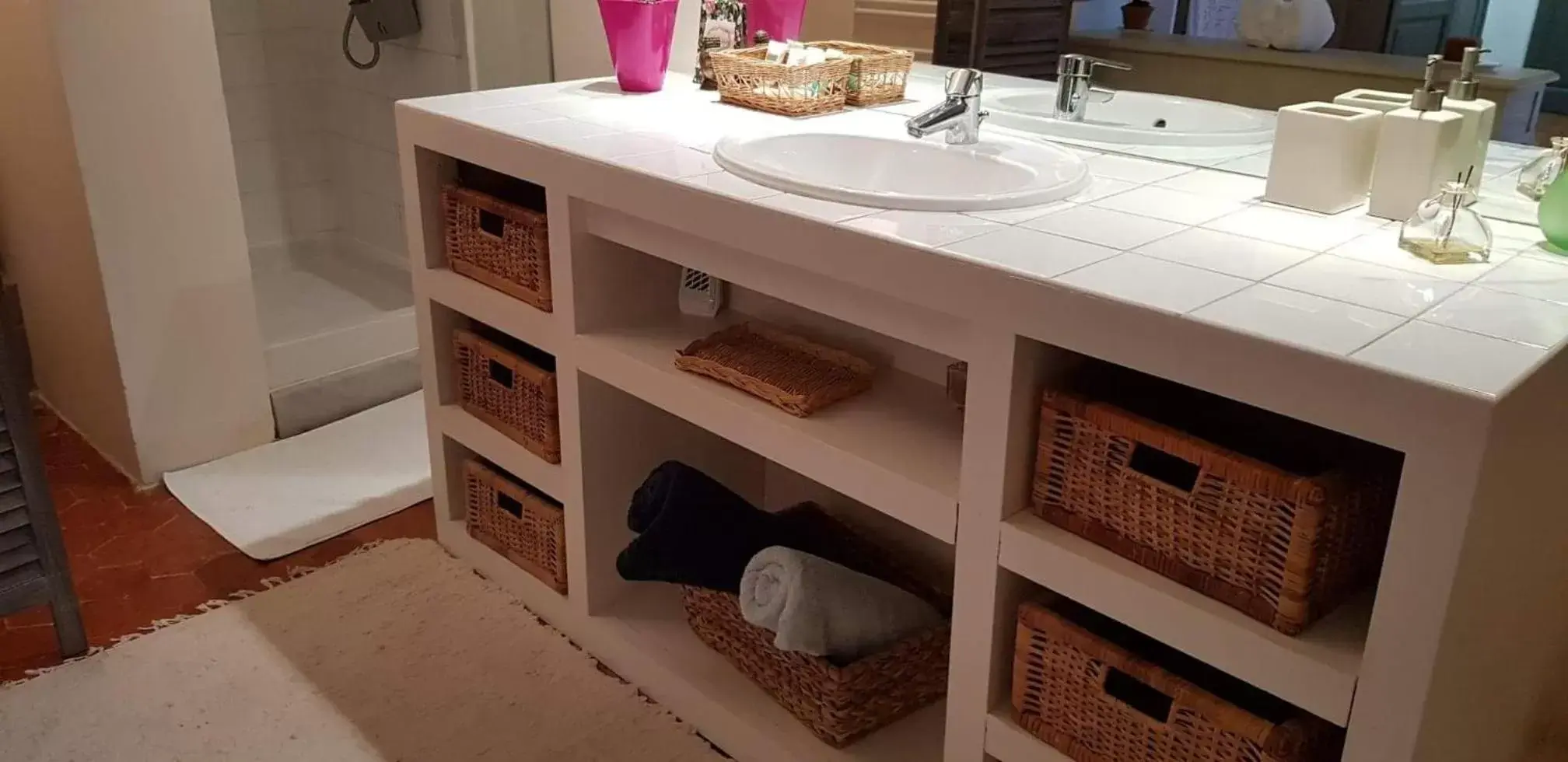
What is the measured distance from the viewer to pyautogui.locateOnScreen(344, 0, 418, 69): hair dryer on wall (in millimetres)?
3129

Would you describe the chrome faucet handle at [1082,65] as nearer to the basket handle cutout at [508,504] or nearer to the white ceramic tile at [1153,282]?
the white ceramic tile at [1153,282]

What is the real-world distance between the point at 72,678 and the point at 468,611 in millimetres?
632

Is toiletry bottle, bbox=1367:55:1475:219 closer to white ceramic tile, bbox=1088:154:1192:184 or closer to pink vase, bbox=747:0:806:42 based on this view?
white ceramic tile, bbox=1088:154:1192:184

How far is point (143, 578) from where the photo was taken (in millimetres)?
2283

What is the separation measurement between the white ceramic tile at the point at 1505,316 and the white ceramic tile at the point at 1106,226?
→ 310mm

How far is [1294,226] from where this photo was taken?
1.40 m

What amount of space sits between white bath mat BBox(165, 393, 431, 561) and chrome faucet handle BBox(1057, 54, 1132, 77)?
1.58 meters

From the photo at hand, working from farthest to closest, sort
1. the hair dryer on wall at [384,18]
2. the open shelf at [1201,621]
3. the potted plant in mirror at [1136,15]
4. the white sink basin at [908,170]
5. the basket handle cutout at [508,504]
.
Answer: the hair dryer on wall at [384,18]
the basket handle cutout at [508,504]
the potted plant in mirror at [1136,15]
the white sink basin at [908,170]
the open shelf at [1201,621]

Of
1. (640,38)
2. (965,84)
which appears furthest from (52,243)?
(965,84)

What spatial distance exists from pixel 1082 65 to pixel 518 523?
1.24 meters

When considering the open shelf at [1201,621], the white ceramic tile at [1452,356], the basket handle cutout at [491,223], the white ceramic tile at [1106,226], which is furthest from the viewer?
the basket handle cutout at [491,223]

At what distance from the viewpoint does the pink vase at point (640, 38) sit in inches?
84.4

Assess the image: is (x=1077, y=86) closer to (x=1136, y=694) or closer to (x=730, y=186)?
(x=730, y=186)

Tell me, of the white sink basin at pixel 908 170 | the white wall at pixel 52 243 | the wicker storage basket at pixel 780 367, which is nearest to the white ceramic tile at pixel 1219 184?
the white sink basin at pixel 908 170
